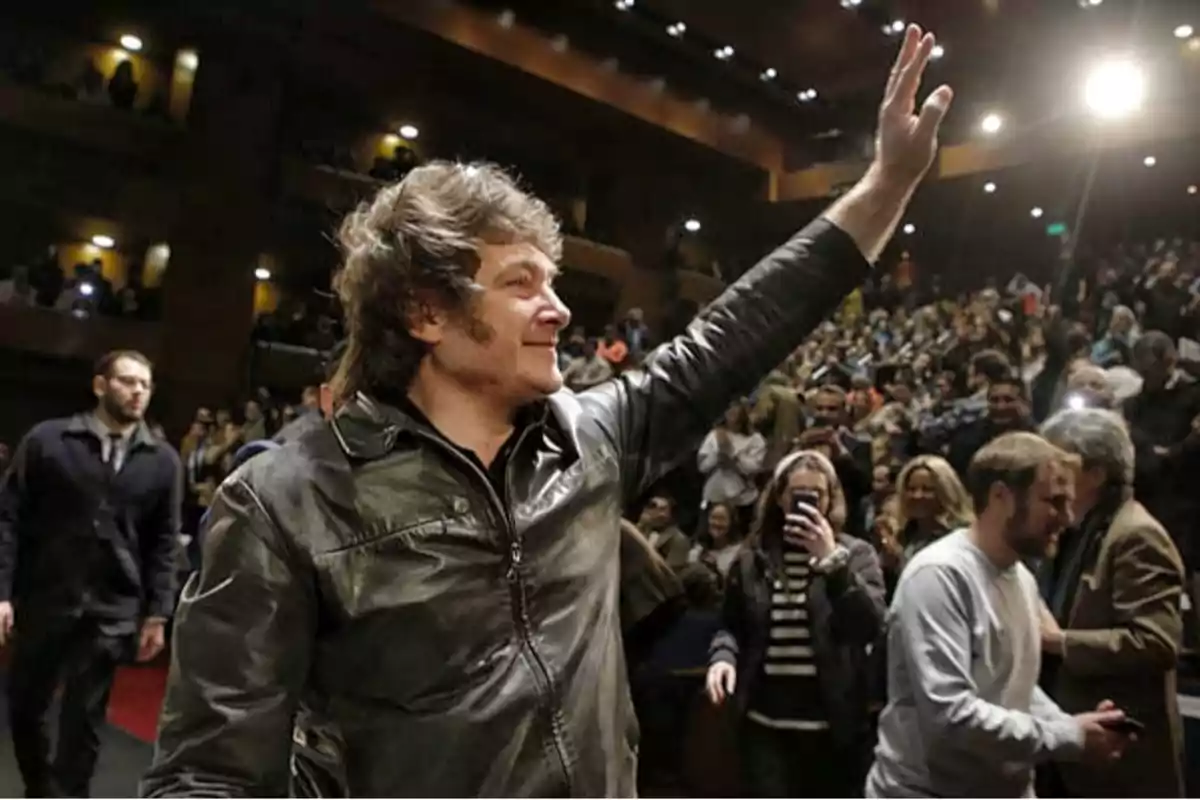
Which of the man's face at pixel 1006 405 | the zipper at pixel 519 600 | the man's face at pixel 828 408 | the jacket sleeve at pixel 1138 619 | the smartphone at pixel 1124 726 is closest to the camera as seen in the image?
the zipper at pixel 519 600

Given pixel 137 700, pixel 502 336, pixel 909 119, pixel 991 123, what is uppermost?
pixel 991 123

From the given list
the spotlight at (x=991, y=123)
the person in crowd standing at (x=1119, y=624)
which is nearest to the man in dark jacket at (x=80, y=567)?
the person in crowd standing at (x=1119, y=624)

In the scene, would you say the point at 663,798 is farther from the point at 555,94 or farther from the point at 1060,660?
the point at 555,94

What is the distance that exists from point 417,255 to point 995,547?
4.56ft

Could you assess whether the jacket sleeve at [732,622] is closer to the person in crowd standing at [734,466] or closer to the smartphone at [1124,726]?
the smartphone at [1124,726]

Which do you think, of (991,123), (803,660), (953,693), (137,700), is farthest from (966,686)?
(991,123)

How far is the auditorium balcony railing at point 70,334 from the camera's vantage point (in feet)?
40.2

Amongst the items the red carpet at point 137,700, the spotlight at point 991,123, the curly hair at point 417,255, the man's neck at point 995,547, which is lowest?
the red carpet at point 137,700

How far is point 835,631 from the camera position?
108 inches

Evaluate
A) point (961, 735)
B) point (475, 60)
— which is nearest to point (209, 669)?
point (961, 735)

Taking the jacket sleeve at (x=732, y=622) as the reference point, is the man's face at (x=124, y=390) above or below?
above

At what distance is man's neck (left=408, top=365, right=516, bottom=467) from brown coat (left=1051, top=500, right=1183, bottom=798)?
1734 millimetres

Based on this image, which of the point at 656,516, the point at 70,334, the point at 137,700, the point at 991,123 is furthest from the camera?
the point at 991,123

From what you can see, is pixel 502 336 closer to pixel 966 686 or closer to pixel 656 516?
pixel 966 686
